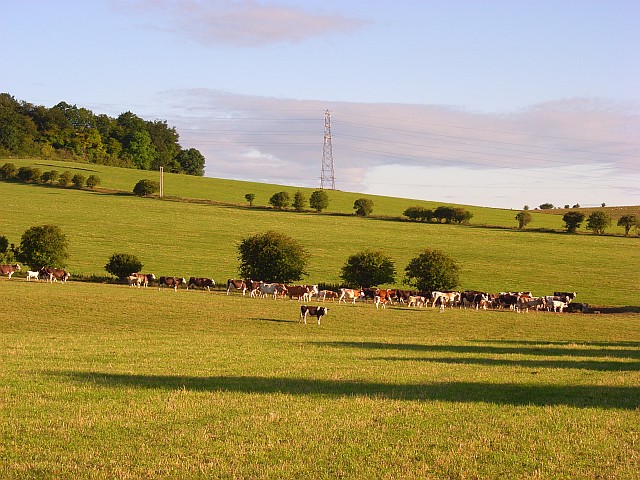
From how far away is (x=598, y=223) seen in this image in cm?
10544

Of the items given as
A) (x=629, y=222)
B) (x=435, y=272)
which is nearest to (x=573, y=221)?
(x=629, y=222)

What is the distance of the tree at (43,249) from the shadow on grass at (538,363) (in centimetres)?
4840

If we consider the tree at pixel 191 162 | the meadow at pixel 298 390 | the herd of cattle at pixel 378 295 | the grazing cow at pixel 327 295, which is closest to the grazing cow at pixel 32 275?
the herd of cattle at pixel 378 295

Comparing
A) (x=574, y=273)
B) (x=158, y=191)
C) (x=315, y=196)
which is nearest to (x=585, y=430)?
(x=574, y=273)

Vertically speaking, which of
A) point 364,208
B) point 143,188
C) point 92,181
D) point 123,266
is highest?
point 92,181

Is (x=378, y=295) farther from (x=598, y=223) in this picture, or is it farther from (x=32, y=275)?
(x=598, y=223)

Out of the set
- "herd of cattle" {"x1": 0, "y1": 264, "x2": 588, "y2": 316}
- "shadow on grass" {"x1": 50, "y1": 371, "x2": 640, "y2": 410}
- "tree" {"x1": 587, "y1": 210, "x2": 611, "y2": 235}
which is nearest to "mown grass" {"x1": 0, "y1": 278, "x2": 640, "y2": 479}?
"shadow on grass" {"x1": 50, "y1": 371, "x2": 640, "y2": 410}

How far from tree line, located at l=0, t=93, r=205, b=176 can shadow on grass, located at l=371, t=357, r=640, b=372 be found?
140 meters

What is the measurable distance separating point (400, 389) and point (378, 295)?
125ft

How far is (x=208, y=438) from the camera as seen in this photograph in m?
11.2

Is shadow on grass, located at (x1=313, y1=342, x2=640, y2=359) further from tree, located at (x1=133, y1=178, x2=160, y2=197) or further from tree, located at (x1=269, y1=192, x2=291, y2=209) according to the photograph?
tree, located at (x1=133, y1=178, x2=160, y2=197)

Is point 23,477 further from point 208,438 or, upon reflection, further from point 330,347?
point 330,347

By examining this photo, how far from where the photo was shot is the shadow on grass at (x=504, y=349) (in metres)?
27.1

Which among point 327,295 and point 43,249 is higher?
point 43,249
